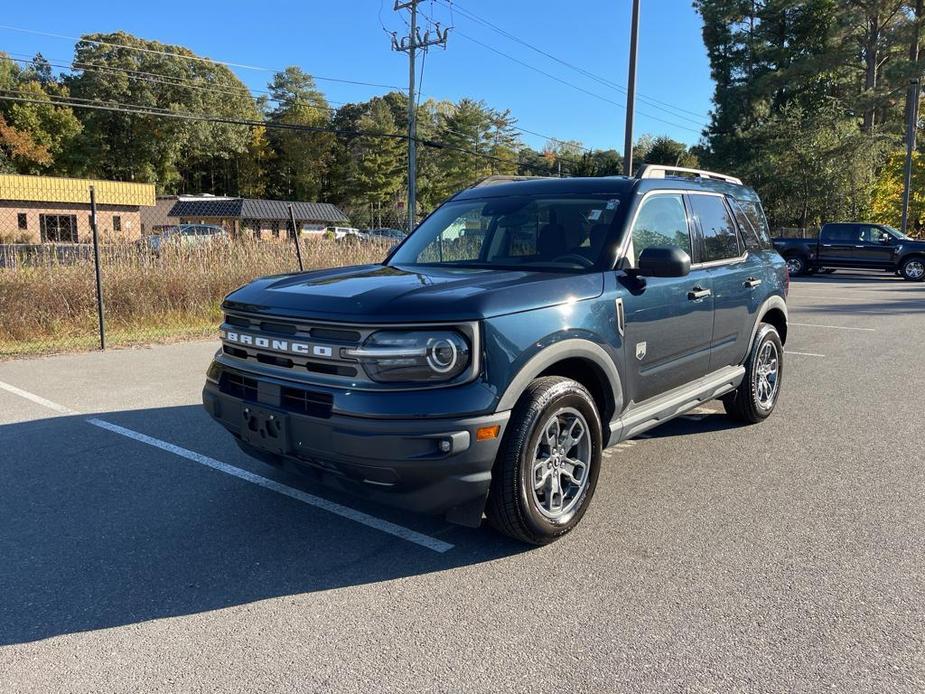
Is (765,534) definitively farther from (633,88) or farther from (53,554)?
(633,88)

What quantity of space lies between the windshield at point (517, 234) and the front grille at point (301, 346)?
50.8 inches

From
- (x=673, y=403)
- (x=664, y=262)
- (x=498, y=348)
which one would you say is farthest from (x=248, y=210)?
(x=498, y=348)

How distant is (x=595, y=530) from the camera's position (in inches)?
151

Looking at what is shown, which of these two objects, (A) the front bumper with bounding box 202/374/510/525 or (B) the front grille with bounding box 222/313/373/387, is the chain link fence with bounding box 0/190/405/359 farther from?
(A) the front bumper with bounding box 202/374/510/525

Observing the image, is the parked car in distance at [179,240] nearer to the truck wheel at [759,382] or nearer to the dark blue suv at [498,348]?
the dark blue suv at [498,348]

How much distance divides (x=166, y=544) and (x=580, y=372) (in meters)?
2.35

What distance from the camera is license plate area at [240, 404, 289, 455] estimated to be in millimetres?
3352

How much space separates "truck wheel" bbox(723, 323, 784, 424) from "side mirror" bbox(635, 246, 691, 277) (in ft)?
6.88

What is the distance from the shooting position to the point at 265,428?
11.3 feet

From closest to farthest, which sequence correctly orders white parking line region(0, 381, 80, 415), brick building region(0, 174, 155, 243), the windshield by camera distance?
the windshield → white parking line region(0, 381, 80, 415) → brick building region(0, 174, 155, 243)

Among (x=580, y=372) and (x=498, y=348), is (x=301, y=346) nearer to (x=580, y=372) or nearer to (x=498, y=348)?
(x=498, y=348)

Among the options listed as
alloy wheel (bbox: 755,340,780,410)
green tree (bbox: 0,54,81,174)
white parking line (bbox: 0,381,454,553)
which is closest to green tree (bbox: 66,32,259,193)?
green tree (bbox: 0,54,81,174)

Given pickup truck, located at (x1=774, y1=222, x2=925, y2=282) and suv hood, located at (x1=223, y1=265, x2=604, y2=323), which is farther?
pickup truck, located at (x1=774, y1=222, x2=925, y2=282)

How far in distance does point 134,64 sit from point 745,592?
7047 centimetres
